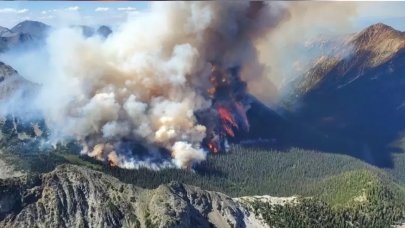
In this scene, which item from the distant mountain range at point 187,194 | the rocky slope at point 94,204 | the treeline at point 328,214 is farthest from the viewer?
the treeline at point 328,214

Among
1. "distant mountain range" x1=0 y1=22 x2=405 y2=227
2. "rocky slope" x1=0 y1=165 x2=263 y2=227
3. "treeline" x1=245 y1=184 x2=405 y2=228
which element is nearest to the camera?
"rocky slope" x1=0 y1=165 x2=263 y2=227

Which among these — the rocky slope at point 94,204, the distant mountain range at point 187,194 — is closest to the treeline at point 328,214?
the distant mountain range at point 187,194

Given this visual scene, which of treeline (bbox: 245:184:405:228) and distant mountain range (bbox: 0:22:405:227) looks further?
treeline (bbox: 245:184:405:228)

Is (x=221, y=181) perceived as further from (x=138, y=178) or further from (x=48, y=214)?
(x=48, y=214)

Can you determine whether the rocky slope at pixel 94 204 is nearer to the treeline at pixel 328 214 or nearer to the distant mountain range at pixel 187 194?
the distant mountain range at pixel 187 194

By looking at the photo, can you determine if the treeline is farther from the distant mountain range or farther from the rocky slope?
the rocky slope

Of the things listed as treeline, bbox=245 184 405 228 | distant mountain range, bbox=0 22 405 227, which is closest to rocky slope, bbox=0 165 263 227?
distant mountain range, bbox=0 22 405 227

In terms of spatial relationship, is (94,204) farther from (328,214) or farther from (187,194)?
(328,214)

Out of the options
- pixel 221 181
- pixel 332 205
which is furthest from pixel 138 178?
pixel 332 205

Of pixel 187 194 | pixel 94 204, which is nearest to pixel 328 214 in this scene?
pixel 187 194
